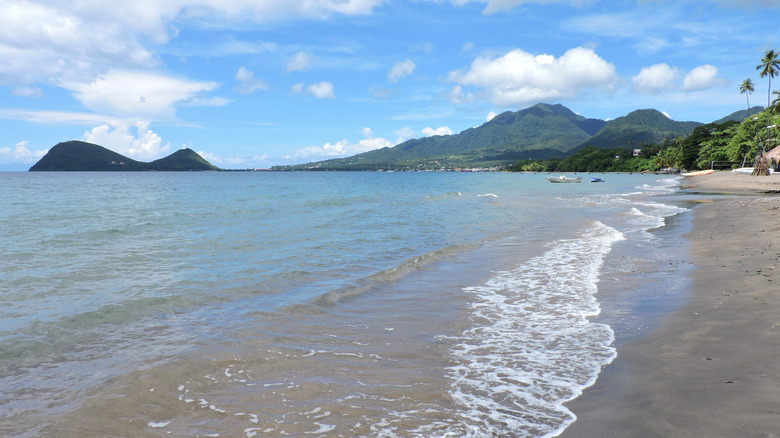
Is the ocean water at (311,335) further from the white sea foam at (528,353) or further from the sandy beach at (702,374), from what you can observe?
the sandy beach at (702,374)

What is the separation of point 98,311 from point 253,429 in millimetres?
6931

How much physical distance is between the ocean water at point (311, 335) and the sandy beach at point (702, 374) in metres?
0.41

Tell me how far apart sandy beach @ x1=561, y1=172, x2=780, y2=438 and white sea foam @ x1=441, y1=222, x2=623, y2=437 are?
32 cm

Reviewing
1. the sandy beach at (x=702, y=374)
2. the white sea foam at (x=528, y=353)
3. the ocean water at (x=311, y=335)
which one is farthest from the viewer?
the ocean water at (x=311, y=335)

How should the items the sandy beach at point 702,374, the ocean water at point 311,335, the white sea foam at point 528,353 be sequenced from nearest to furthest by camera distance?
the sandy beach at point 702,374, the white sea foam at point 528,353, the ocean water at point 311,335

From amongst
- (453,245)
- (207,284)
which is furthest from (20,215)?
(453,245)

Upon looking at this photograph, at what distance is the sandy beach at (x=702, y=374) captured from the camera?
4543mm

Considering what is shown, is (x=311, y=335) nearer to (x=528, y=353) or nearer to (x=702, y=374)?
(x=528, y=353)

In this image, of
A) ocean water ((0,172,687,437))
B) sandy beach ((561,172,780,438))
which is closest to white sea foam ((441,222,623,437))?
ocean water ((0,172,687,437))

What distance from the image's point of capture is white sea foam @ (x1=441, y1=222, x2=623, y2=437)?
5.05 meters

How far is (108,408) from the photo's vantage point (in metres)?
5.40

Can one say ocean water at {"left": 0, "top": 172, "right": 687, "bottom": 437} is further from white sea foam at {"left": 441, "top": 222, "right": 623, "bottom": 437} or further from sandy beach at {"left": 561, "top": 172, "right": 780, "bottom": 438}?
sandy beach at {"left": 561, "top": 172, "right": 780, "bottom": 438}

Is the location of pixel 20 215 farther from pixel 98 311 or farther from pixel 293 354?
pixel 293 354

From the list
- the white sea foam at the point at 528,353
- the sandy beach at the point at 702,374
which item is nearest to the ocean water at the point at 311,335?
the white sea foam at the point at 528,353
